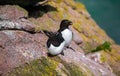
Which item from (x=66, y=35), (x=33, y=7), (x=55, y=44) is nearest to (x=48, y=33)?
(x=66, y=35)

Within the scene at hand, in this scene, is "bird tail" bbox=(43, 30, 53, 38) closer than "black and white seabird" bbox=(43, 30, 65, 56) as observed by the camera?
No

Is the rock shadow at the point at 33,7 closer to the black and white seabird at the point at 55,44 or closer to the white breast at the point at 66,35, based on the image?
the white breast at the point at 66,35

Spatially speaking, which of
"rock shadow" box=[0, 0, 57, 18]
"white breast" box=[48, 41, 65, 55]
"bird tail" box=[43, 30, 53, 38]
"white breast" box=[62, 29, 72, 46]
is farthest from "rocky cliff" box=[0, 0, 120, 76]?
"white breast" box=[62, 29, 72, 46]

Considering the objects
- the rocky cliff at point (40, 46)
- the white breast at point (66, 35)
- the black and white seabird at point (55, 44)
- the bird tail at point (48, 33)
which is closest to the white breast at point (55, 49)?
the black and white seabird at point (55, 44)

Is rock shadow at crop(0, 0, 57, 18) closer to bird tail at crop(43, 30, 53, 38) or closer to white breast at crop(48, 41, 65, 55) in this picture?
bird tail at crop(43, 30, 53, 38)

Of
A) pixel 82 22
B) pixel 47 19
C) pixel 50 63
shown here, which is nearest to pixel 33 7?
pixel 47 19

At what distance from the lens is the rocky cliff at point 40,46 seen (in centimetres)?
2362

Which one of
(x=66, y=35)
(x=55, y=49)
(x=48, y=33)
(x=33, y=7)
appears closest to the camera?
(x=55, y=49)

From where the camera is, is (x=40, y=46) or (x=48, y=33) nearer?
(x=40, y=46)

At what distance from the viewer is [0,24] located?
2475 cm

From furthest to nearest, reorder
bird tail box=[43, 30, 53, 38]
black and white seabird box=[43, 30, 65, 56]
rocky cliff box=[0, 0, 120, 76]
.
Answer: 1. bird tail box=[43, 30, 53, 38]
2. black and white seabird box=[43, 30, 65, 56]
3. rocky cliff box=[0, 0, 120, 76]

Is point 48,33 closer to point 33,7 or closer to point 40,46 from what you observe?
point 40,46

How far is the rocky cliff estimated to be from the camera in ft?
77.5

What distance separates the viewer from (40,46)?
25.2 m
